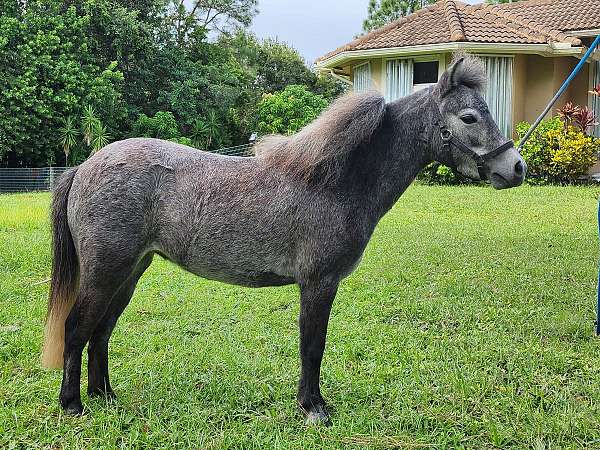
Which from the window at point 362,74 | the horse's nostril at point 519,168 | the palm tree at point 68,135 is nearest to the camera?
the horse's nostril at point 519,168

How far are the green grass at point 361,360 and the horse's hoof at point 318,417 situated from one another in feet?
0.16

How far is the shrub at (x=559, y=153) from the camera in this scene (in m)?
13.1

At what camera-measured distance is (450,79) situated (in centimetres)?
296

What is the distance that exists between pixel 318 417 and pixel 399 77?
14.0 metres

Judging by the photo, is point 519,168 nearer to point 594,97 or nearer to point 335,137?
point 335,137

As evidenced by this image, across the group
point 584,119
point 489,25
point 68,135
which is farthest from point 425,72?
point 68,135

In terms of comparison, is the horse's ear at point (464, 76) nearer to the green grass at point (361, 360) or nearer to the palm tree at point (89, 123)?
the green grass at point (361, 360)

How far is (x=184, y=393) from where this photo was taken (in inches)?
138

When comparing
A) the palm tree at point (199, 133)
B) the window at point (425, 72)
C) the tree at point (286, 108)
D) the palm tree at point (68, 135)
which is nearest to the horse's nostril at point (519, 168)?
the window at point (425, 72)

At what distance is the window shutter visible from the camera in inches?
623

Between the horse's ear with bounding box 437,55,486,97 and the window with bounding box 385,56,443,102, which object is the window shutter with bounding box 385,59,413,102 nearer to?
the window with bounding box 385,56,443,102

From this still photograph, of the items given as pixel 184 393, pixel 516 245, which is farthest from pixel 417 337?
pixel 516 245

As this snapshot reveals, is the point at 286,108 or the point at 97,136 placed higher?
the point at 286,108

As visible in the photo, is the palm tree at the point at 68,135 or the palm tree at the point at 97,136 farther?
the palm tree at the point at 68,135
